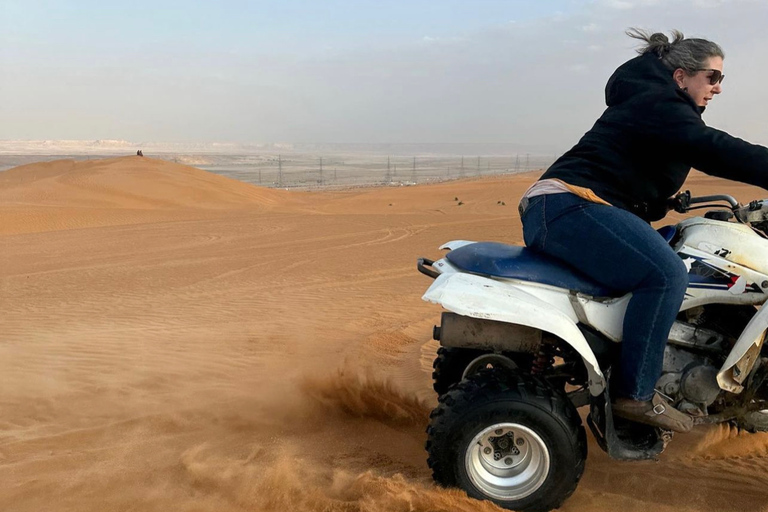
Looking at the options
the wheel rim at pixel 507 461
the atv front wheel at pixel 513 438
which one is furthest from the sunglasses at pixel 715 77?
the wheel rim at pixel 507 461

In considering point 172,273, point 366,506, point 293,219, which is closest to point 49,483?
point 366,506

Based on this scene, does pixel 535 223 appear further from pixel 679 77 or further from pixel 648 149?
pixel 679 77

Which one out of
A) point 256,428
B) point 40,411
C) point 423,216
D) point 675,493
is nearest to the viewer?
point 675,493

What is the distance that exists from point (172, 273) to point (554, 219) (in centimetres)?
900

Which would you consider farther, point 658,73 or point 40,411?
point 40,411

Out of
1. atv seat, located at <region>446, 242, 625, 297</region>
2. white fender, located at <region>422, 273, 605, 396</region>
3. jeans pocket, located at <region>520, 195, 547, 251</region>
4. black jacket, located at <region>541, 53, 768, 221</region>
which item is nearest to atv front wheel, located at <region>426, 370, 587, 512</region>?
white fender, located at <region>422, 273, 605, 396</region>

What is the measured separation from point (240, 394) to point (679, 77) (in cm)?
385

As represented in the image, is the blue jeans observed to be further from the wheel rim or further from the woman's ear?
the woman's ear

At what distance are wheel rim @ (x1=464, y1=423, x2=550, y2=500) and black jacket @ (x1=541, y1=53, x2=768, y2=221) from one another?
1257 millimetres

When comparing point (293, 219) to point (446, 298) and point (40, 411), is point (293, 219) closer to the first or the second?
point (40, 411)

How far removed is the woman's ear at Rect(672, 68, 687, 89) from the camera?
120 inches

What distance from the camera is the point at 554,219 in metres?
3.16

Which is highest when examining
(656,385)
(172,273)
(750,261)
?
(750,261)

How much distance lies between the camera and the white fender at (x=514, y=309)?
302 centimetres
